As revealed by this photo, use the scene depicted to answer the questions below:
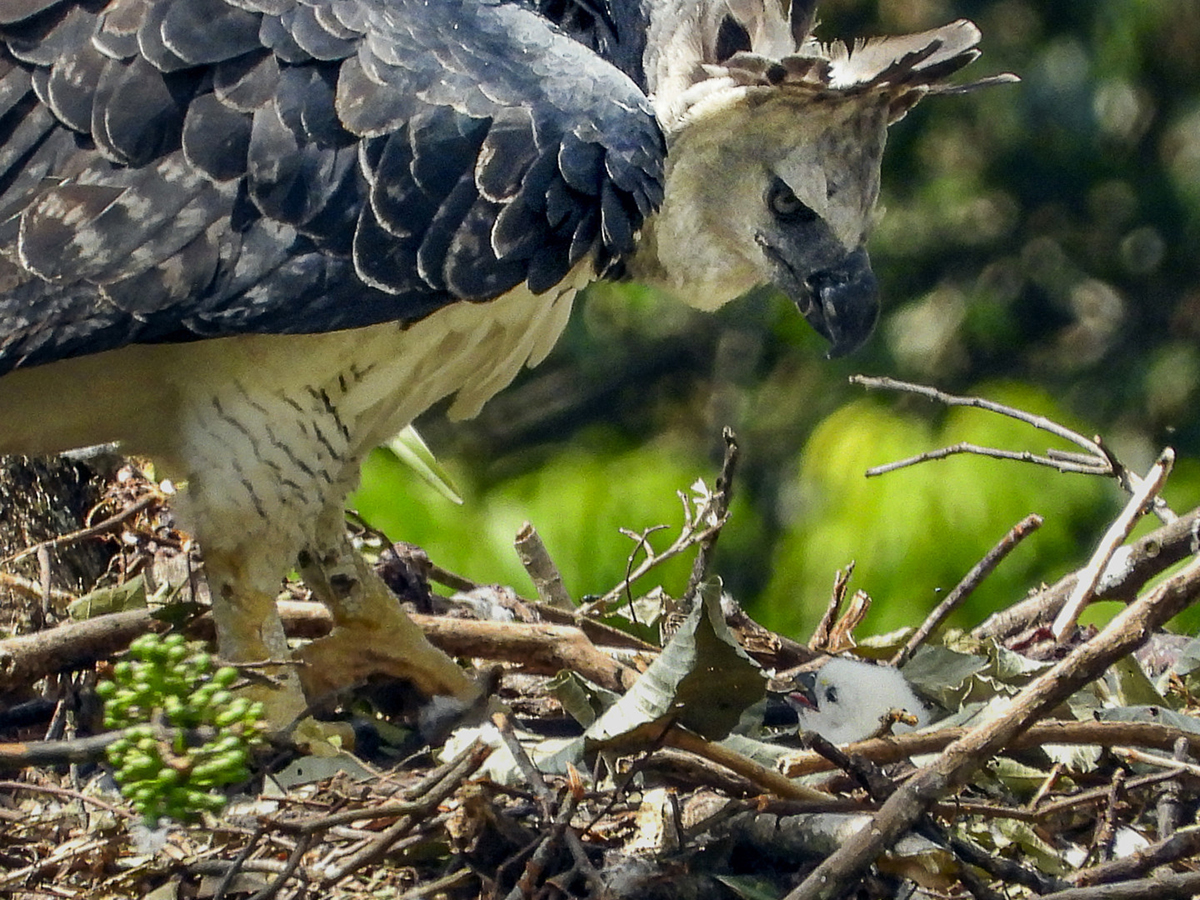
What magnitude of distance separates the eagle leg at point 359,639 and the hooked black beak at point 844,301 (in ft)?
2.93

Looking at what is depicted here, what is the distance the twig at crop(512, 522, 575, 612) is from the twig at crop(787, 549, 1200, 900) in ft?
4.82

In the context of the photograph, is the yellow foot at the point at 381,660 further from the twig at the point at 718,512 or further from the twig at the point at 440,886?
the twig at the point at 440,886

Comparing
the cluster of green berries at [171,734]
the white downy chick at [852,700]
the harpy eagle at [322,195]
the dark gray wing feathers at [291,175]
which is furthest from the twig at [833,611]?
the cluster of green berries at [171,734]

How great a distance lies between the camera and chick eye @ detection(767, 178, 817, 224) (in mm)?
3051

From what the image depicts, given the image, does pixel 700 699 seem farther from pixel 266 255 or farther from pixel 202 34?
pixel 202 34

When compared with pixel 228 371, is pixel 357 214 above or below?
above

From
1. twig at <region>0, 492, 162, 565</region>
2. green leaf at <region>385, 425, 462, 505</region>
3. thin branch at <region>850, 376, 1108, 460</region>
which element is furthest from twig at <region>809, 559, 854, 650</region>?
twig at <region>0, 492, 162, 565</region>

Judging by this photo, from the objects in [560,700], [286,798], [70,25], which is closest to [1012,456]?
[560,700]

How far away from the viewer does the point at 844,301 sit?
9.96 feet

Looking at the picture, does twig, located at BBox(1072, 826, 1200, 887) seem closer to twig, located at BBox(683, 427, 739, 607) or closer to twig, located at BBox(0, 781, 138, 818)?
twig, located at BBox(683, 427, 739, 607)

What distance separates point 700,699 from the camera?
8.14ft

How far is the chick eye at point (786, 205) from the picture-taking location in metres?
3.05

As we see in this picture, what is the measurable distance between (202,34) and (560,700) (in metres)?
1.20

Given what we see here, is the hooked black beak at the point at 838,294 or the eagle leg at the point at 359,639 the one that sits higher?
the hooked black beak at the point at 838,294
